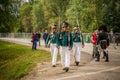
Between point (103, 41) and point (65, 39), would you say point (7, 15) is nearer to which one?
point (103, 41)

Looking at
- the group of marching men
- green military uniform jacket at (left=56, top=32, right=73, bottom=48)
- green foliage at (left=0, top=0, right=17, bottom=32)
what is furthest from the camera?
green foliage at (left=0, top=0, right=17, bottom=32)

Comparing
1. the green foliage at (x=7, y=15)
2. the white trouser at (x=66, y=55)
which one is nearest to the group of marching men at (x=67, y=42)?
the white trouser at (x=66, y=55)

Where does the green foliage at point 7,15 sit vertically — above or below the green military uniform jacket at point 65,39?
above

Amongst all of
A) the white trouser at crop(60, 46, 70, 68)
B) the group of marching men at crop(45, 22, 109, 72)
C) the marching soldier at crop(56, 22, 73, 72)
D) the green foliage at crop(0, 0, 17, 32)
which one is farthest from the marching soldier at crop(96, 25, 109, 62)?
the green foliage at crop(0, 0, 17, 32)

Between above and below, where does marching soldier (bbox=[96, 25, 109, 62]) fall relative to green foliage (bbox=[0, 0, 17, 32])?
below

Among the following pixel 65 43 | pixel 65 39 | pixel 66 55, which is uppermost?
pixel 65 39

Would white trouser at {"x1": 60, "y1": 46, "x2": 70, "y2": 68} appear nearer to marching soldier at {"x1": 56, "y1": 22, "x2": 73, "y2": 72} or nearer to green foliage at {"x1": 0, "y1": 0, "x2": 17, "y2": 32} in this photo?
marching soldier at {"x1": 56, "y1": 22, "x2": 73, "y2": 72}

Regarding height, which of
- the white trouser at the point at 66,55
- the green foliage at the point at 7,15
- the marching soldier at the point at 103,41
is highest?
the green foliage at the point at 7,15

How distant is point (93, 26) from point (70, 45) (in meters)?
41.6

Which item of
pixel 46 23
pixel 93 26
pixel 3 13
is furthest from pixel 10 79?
pixel 46 23

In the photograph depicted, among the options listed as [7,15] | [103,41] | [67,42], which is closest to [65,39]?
[67,42]

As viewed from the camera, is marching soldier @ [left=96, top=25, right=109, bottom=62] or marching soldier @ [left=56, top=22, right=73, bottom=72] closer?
marching soldier @ [left=56, top=22, right=73, bottom=72]

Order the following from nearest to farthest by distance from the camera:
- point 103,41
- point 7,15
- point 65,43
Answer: point 65,43 → point 103,41 → point 7,15

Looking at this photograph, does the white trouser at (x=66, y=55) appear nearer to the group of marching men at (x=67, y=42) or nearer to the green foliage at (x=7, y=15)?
the group of marching men at (x=67, y=42)
